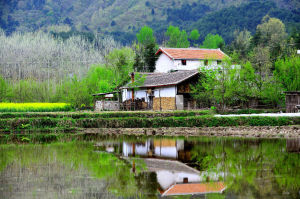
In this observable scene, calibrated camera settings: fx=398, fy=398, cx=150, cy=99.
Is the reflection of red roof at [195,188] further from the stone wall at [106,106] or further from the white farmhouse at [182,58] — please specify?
the white farmhouse at [182,58]

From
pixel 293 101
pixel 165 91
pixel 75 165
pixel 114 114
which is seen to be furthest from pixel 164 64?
pixel 75 165

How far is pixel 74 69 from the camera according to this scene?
256 ft

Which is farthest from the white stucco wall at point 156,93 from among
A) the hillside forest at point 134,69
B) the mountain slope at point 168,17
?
the mountain slope at point 168,17

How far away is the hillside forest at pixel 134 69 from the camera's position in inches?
1469

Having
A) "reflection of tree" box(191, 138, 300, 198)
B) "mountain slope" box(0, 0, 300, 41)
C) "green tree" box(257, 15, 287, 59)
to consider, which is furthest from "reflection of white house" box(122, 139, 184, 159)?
"mountain slope" box(0, 0, 300, 41)

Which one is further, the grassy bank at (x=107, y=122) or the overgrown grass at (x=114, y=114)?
the overgrown grass at (x=114, y=114)

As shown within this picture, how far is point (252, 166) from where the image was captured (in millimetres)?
13383

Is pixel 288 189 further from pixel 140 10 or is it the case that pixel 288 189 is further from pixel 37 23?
pixel 37 23

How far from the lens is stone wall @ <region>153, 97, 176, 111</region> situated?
128 ft

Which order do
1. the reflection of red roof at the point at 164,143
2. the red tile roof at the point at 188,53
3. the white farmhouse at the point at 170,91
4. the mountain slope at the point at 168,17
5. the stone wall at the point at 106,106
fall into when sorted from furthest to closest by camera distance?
the mountain slope at the point at 168,17 < the red tile roof at the point at 188,53 < the stone wall at the point at 106,106 < the white farmhouse at the point at 170,91 < the reflection of red roof at the point at 164,143

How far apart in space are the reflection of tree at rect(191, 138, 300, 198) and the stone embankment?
4477 mm

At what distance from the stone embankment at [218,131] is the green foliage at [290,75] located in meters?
12.6

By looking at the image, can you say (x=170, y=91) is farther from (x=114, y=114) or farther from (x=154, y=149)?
(x=154, y=149)

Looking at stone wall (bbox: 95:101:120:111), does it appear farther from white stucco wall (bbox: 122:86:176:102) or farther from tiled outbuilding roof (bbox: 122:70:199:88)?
white stucco wall (bbox: 122:86:176:102)
